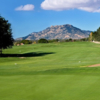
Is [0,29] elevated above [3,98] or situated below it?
above

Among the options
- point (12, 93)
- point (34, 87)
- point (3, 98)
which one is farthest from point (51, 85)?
point (3, 98)

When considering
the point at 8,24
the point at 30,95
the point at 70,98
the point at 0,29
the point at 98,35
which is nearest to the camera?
the point at 70,98

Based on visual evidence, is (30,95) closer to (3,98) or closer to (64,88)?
(3,98)

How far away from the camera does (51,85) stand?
703 cm

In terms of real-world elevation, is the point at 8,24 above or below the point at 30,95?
above

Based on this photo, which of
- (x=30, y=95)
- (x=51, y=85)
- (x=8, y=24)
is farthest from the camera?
(x=8, y=24)

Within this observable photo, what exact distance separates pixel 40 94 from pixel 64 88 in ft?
3.26

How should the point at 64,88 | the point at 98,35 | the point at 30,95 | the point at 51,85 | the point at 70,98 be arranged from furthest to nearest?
1. the point at 98,35
2. the point at 51,85
3. the point at 64,88
4. the point at 30,95
5. the point at 70,98

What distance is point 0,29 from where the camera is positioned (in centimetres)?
3194

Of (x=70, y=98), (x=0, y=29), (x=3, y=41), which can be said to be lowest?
(x=70, y=98)

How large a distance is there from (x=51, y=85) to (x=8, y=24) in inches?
1144

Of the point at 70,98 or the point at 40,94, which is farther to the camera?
the point at 40,94

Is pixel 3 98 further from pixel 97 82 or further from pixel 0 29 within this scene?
pixel 0 29

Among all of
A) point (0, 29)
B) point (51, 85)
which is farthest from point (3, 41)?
point (51, 85)
